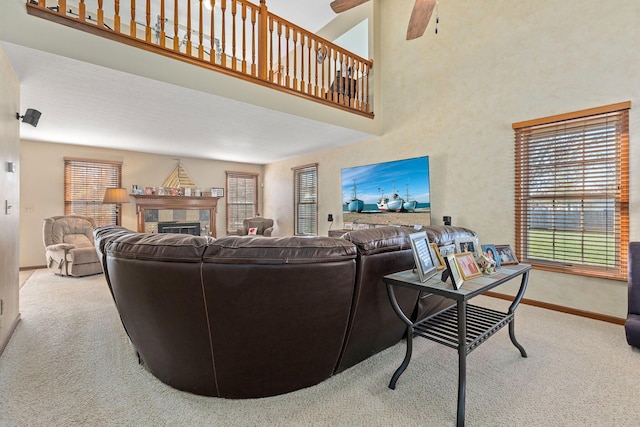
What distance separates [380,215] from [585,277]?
2706 mm

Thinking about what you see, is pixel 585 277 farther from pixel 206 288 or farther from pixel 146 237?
pixel 146 237

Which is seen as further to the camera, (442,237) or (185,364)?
(442,237)

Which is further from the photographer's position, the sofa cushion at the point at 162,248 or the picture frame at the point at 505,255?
the picture frame at the point at 505,255

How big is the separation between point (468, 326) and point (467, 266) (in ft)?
1.63

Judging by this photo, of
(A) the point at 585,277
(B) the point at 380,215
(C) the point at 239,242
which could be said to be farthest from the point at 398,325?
(B) the point at 380,215

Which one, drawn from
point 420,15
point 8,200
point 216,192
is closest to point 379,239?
point 420,15

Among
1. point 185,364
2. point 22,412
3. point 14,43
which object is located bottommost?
point 22,412

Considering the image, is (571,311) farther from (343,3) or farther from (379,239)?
(343,3)

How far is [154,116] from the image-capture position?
159 inches

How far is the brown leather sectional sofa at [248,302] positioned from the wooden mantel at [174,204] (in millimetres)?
4965

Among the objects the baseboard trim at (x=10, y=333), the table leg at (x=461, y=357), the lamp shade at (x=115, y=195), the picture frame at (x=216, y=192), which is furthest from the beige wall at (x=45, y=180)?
the table leg at (x=461, y=357)

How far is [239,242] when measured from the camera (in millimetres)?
1445

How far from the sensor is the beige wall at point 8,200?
234cm

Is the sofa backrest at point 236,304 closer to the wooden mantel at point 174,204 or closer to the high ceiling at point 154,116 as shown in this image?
the high ceiling at point 154,116
